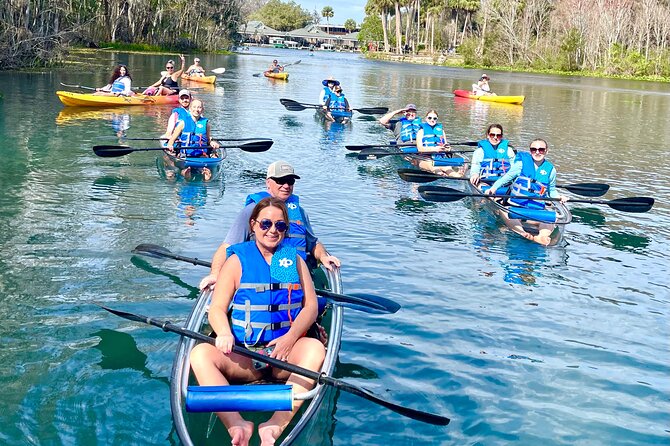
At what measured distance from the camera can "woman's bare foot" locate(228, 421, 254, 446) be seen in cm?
465

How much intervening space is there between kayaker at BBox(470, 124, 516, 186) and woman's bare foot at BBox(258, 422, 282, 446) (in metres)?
8.89

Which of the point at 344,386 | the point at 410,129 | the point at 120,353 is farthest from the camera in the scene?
the point at 410,129

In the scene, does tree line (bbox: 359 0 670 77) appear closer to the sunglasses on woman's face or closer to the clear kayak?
the sunglasses on woman's face

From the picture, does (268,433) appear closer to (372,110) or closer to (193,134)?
(193,134)

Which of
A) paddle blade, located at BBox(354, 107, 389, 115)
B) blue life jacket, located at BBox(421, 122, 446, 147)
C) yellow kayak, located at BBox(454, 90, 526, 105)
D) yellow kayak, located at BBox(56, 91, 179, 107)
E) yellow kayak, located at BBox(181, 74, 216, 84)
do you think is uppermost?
yellow kayak, located at BBox(181, 74, 216, 84)

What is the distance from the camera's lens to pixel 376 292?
871 centimetres

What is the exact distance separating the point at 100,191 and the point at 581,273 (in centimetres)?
834

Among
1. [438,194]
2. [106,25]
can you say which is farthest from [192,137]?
[106,25]

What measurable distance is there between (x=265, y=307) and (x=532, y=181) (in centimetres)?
718

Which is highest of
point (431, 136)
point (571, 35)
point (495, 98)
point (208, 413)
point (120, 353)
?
point (571, 35)

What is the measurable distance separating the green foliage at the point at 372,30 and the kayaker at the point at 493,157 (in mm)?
113257

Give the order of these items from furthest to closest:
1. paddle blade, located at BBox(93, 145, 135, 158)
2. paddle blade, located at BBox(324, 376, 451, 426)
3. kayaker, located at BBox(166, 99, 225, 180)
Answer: kayaker, located at BBox(166, 99, 225, 180)
paddle blade, located at BBox(93, 145, 135, 158)
paddle blade, located at BBox(324, 376, 451, 426)

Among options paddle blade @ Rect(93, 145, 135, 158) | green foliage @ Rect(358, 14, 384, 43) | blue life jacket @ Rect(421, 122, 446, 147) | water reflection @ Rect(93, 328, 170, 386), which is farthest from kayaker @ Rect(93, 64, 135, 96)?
green foliage @ Rect(358, 14, 384, 43)

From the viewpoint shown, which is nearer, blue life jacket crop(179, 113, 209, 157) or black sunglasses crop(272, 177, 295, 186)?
black sunglasses crop(272, 177, 295, 186)
